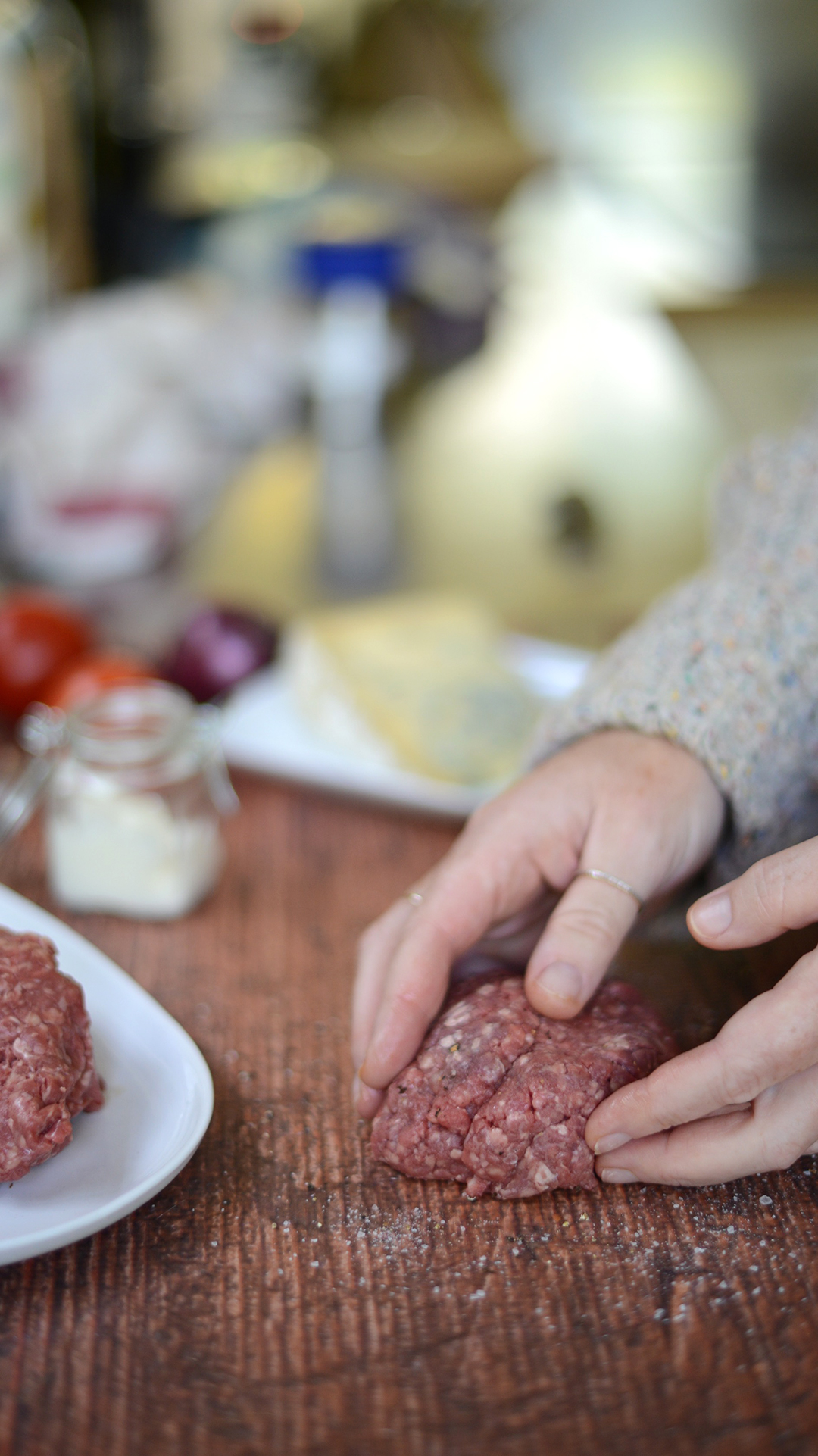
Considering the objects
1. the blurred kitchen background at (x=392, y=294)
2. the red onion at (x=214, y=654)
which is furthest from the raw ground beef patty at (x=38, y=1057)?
the blurred kitchen background at (x=392, y=294)

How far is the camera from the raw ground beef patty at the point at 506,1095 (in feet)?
2.59

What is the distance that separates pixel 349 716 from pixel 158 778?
0.28m

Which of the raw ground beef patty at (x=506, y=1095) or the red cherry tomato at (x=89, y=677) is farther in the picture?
the red cherry tomato at (x=89, y=677)

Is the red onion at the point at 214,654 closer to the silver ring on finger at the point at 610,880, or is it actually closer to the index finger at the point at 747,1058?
the silver ring on finger at the point at 610,880

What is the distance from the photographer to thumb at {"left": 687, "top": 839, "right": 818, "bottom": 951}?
77 cm

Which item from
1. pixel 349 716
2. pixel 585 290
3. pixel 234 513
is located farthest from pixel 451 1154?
pixel 585 290

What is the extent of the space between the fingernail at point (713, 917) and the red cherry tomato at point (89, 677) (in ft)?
2.61

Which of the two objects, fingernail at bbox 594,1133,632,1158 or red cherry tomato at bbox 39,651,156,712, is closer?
fingernail at bbox 594,1133,632,1158

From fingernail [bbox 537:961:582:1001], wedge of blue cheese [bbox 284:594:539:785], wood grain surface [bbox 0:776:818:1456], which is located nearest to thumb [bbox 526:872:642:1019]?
fingernail [bbox 537:961:582:1001]

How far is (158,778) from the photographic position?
117 centimetres

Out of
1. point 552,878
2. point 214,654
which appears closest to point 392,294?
point 214,654

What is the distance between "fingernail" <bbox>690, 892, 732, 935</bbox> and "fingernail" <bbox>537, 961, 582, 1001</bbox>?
87 mm

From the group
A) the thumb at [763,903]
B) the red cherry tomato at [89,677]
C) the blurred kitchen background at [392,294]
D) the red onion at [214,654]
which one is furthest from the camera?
the blurred kitchen background at [392,294]

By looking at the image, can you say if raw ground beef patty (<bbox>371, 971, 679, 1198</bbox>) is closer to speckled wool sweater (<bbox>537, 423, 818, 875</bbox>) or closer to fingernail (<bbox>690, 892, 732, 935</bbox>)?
fingernail (<bbox>690, 892, 732, 935</bbox>)
